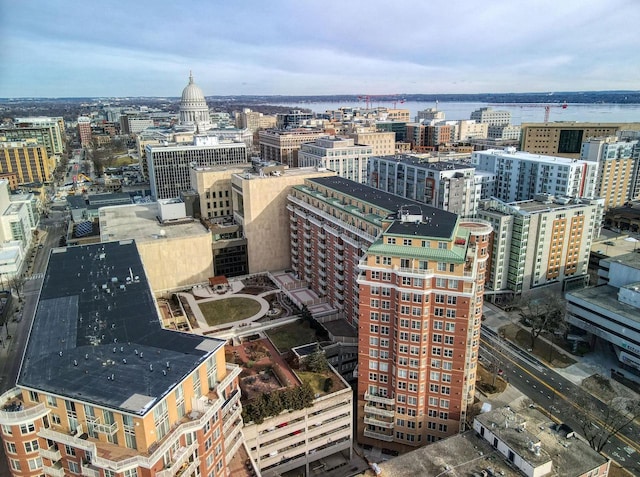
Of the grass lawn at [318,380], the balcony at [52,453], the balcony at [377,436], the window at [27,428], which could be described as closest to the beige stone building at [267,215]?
the grass lawn at [318,380]

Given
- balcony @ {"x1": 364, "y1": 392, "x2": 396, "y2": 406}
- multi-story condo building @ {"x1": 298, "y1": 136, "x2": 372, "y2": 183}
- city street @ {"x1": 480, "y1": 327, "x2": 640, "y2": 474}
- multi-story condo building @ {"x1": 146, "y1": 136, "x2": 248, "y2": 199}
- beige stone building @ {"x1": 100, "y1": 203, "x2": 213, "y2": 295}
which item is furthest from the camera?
multi-story condo building @ {"x1": 298, "y1": 136, "x2": 372, "y2": 183}

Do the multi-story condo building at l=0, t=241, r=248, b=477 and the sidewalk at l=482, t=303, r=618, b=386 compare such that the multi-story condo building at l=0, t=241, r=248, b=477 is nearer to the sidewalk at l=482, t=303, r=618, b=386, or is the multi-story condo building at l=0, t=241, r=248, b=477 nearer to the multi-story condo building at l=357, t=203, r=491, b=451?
the multi-story condo building at l=357, t=203, r=491, b=451

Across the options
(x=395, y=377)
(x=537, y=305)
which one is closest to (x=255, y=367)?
(x=395, y=377)

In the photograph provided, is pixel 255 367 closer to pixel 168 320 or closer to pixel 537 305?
pixel 168 320

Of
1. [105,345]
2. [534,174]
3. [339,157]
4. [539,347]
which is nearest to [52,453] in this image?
[105,345]

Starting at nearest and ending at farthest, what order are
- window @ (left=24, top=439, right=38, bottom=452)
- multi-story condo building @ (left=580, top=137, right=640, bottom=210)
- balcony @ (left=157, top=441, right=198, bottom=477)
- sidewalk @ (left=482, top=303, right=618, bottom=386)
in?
balcony @ (left=157, top=441, right=198, bottom=477) < window @ (left=24, top=439, right=38, bottom=452) < sidewalk @ (left=482, top=303, right=618, bottom=386) < multi-story condo building @ (left=580, top=137, right=640, bottom=210)

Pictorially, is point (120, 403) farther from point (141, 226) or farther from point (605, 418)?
point (141, 226)

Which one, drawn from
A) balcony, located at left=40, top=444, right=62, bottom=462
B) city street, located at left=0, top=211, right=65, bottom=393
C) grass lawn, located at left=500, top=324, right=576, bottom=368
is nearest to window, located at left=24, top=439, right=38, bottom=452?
balcony, located at left=40, top=444, right=62, bottom=462
